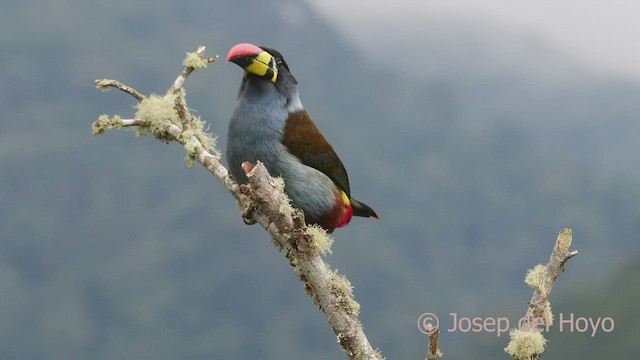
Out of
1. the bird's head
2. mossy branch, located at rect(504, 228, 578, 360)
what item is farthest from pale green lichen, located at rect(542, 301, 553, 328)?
the bird's head

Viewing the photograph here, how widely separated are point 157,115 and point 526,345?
2.62 meters

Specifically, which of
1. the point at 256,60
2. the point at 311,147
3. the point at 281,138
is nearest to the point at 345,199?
the point at 311,147

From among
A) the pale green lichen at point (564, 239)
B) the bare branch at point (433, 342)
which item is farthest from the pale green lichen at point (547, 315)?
the bare branch at point (433, 342)

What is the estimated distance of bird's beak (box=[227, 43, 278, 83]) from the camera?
13.0ft

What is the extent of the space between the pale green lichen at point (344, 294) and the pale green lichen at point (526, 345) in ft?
2.60

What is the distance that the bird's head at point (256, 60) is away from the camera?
397cm

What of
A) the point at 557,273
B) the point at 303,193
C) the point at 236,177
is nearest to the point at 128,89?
the point at 236,177

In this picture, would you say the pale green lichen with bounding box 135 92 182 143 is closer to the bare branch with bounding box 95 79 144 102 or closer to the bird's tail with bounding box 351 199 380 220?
the bare branch with bounding box 95 79 144 102

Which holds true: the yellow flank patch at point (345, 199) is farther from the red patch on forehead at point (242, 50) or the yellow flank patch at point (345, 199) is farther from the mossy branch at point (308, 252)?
the red patch on forehead at point (242, 50)

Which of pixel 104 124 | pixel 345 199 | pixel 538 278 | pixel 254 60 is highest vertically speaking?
pixel 104 124

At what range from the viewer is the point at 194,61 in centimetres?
509

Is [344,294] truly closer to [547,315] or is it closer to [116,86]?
[547,315]

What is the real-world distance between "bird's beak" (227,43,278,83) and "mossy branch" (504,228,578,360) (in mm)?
1658

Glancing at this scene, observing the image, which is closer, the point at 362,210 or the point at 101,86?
the point at 362,210
